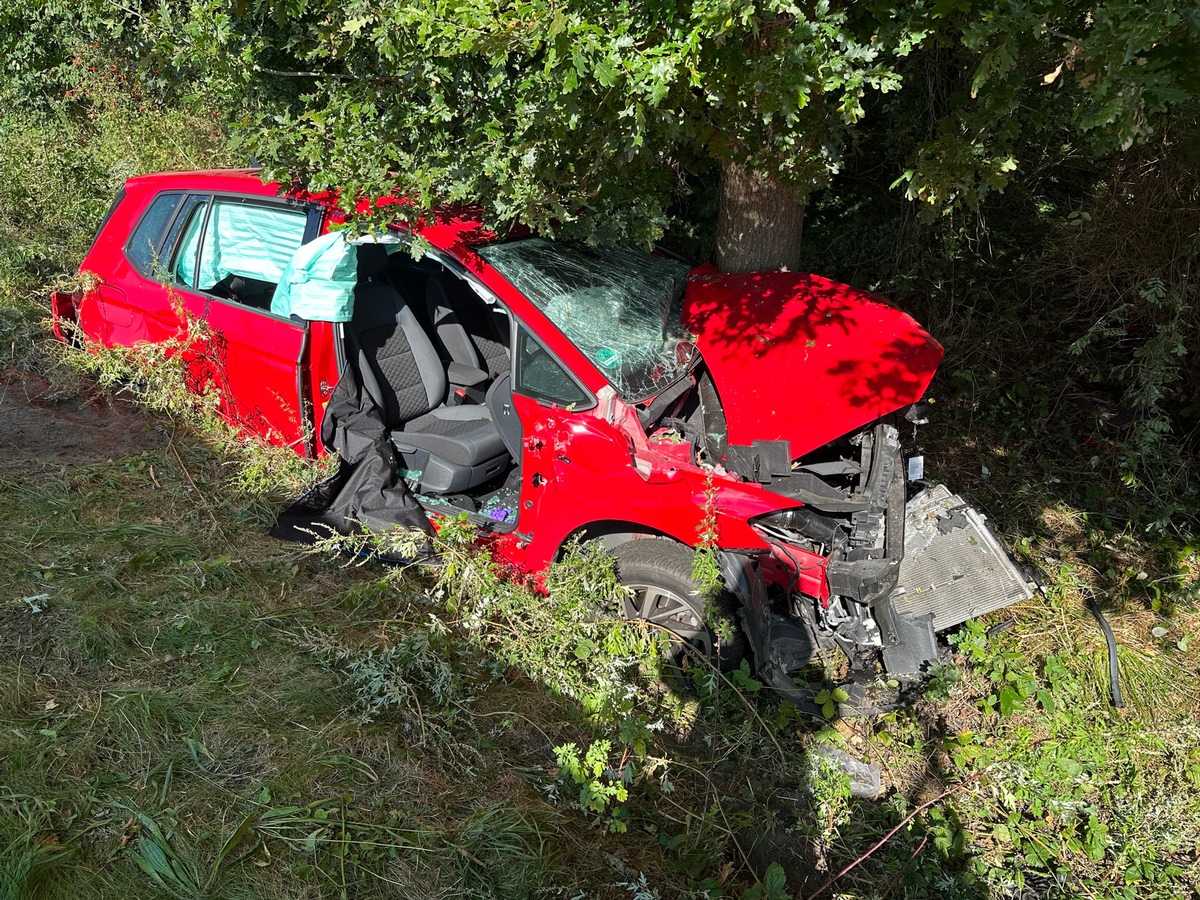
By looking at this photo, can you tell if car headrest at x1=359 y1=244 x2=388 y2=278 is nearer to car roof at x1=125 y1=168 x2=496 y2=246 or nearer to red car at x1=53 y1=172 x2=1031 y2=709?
red car at x1=53 y1=172 x2=1031 y2=709

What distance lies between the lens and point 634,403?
11.9 feet

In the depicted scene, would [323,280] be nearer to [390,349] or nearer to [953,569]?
[390,349]

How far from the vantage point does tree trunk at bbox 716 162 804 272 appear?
4.84 m

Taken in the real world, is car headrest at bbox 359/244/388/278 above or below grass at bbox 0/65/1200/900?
above

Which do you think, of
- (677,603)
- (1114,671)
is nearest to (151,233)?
(677,603)

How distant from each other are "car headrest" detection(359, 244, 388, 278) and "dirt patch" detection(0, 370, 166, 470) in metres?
1.62

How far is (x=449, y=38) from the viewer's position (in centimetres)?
331

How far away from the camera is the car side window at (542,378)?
3662 millimetres

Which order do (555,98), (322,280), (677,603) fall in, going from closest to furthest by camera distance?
(555,98)
(677,603)
(322,280)

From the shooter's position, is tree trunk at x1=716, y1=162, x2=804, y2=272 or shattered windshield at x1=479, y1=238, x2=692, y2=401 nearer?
shattered windshield at x1=479, y1=238, x2=692, y2=401

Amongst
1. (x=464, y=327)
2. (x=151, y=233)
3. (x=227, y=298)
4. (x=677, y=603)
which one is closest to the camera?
(x=677, y=603)

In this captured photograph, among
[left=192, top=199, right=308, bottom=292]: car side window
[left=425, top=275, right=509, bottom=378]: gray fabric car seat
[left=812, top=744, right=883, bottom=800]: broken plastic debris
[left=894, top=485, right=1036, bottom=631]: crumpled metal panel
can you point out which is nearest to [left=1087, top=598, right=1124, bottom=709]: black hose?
[left=894, top=485, right=1036, bottom=631]: crumpled metal panel

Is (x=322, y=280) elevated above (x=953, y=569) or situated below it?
above

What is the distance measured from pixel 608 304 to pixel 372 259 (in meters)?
1.52
